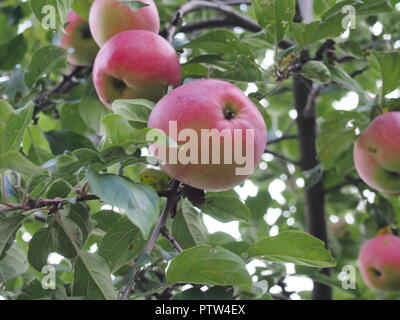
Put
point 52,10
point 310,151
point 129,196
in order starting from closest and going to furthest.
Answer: point 129,196, point 52,10, point 310,151

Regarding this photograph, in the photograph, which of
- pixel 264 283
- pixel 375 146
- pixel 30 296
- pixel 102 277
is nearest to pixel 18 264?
pixel 30 296

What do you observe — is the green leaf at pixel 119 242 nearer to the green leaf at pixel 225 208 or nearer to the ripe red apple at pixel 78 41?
the green leaf at pixel 225 208

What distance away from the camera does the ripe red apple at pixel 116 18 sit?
122 cm

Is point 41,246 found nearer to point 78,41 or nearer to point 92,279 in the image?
point 92,279

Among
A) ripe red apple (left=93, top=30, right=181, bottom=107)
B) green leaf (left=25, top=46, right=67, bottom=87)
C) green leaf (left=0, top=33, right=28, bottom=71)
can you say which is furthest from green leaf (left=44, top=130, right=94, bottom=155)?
ripe red apple (left=93, top=30, right=181, bottom=107)

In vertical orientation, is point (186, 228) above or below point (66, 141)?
below

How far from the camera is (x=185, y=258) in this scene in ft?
3.01

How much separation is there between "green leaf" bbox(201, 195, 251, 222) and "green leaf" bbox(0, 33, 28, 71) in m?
0.86

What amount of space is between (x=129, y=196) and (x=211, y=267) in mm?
203

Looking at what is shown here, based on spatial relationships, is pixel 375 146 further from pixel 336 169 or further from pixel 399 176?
pixel 336 169

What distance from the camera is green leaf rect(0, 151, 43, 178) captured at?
2.69 ft

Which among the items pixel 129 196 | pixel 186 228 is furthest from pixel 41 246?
pixel 129 196

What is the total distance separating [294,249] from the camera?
98 cm

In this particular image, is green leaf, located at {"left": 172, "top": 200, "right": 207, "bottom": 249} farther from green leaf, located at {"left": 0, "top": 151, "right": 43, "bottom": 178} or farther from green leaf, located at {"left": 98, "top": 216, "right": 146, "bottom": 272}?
green leaf, located at {"left": 0, "top": 151, "right": 43, "bottom": 178}
